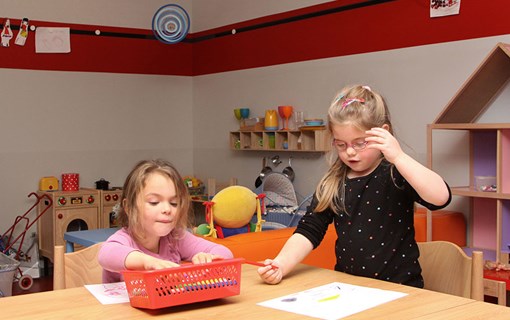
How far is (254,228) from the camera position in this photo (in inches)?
148

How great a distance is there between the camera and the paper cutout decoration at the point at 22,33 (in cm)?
543

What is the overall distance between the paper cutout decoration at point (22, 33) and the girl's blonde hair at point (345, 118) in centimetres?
412

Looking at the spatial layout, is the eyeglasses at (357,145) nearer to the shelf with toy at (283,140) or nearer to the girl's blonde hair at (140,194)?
the girl's blonde hair at (140,194)

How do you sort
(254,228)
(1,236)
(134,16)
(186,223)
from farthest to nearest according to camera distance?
(134,16) < (1,236) < (254,228) < (186,223)

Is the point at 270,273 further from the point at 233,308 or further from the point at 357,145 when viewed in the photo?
the point at 357,145

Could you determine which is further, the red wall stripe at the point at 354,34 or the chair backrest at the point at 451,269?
the red wall stripe at the point at 354,34

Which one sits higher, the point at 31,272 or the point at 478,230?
the point at 478,230

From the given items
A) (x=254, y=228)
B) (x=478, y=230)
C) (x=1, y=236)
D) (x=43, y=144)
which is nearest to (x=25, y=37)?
(x=43, y=144)

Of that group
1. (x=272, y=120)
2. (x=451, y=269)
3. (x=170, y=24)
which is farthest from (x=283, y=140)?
(x=451, y=269)

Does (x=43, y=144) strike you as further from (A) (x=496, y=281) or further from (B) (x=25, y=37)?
(A) (x=496, y=281)

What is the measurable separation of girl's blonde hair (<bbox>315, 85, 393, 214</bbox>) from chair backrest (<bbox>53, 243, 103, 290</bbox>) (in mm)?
680

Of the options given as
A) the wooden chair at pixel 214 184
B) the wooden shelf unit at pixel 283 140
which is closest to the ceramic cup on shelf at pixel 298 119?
the wooden shelf unit at pixel 283 140

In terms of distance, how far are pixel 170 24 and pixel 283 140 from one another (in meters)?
1.48

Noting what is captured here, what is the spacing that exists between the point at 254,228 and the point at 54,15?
298 centimetres
